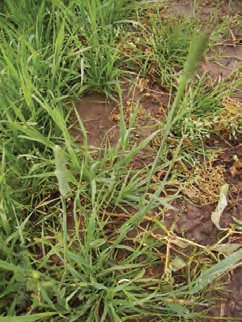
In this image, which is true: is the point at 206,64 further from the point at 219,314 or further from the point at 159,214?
the point at 219,314

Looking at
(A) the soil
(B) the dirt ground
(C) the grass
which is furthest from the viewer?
(A) the soil

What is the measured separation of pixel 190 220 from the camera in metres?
1.35

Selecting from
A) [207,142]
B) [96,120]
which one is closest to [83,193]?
[96,120]

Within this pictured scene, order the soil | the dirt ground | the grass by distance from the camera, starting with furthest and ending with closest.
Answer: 1. the soil
2. the dirt ground
3. the grass

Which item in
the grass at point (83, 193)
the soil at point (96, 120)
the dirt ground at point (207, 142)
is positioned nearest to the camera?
the grass at point (83, 193)

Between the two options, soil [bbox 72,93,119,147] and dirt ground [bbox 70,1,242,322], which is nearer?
dirt ground [bbox 70,1,242,322]

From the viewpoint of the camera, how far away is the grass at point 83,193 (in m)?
1.14

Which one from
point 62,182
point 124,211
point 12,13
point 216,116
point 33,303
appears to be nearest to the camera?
point 62,182

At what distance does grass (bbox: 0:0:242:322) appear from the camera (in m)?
1.14

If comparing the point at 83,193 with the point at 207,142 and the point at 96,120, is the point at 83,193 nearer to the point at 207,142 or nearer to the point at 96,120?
the point at 96,120

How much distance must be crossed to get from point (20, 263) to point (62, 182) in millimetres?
400

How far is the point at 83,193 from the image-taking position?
4.35 feet

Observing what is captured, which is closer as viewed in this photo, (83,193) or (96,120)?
(83,193)

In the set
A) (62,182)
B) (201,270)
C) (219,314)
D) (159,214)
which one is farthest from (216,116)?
(62,182)
